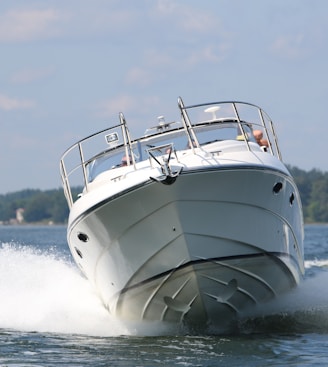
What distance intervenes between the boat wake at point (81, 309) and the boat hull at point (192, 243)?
398mm

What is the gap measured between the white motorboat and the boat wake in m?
0.36

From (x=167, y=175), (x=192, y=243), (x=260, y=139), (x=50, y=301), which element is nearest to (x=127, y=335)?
(x=192, y=243)

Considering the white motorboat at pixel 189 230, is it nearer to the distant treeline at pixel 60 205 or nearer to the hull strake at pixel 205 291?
the hull strake at pixel 205 291

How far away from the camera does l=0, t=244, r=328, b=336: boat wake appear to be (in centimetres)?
1435

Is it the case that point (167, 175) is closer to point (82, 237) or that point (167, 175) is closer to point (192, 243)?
point (192, 243)

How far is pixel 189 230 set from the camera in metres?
12.7

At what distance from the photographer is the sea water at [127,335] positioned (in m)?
12.2

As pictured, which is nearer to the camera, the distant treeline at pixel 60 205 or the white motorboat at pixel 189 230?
the white motorboat at pixel 189 230

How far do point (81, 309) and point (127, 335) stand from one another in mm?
1651

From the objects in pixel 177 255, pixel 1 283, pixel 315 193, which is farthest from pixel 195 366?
pixel 315 193

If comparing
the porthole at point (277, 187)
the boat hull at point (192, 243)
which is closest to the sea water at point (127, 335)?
the boat hull at point (192, 243)

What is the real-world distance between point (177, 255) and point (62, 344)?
2.24 m

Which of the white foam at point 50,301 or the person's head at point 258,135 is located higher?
the person's head at point 258,135

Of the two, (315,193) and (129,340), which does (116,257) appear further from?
(315,193)
